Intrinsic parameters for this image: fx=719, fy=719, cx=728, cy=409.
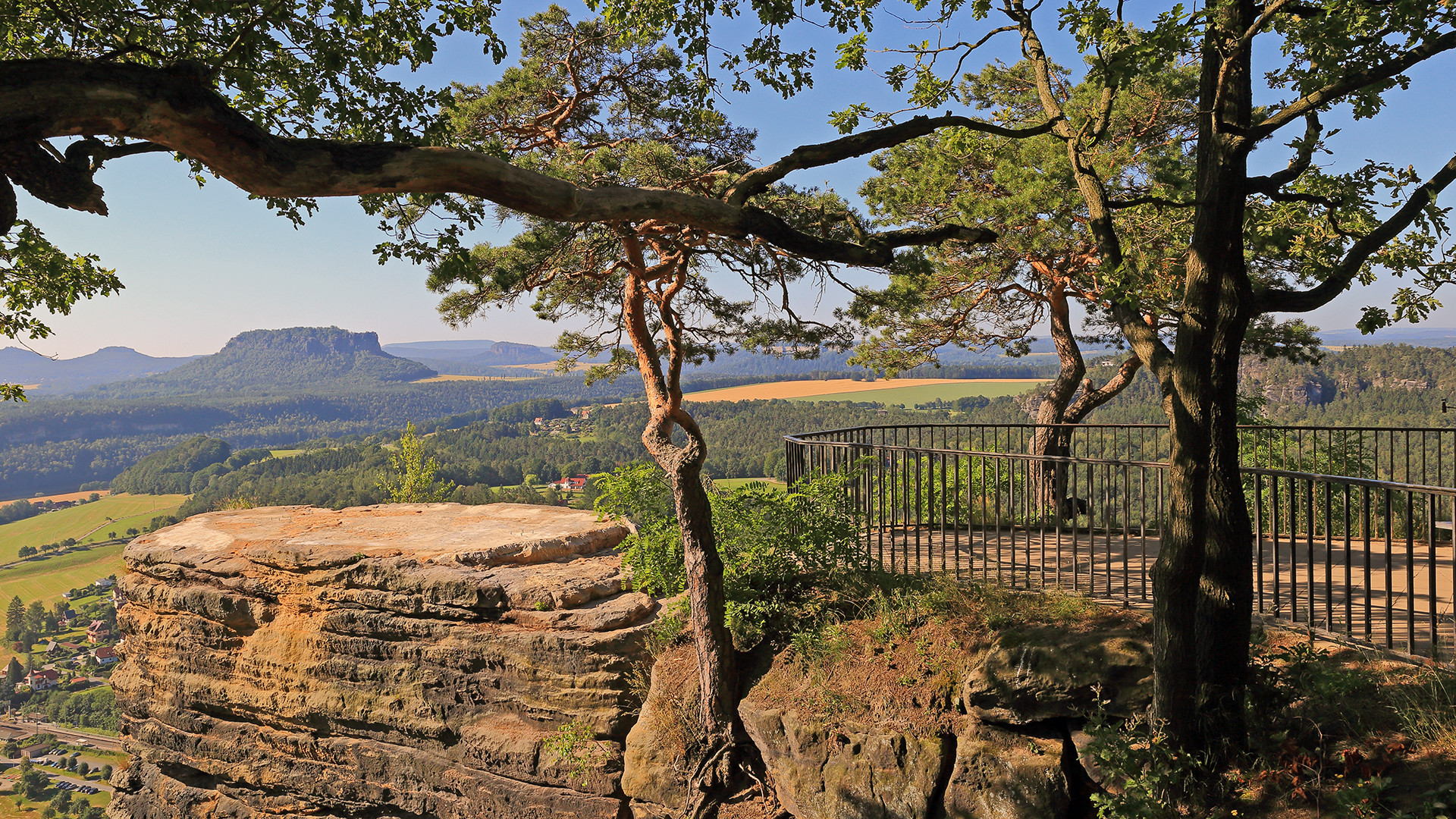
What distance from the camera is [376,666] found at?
943cm

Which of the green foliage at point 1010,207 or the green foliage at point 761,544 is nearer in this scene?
the green foliage at point 761,544

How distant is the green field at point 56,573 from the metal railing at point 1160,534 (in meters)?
96.5

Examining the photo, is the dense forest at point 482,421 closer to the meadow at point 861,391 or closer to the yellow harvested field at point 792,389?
the meadow at point 861,391

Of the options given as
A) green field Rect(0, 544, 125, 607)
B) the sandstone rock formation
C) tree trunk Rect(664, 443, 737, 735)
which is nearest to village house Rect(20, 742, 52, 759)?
green field Rect(0, 544, 125, 607)

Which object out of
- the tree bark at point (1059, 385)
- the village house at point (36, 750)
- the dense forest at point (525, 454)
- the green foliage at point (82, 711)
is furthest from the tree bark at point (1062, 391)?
the village house at point (36, 750)

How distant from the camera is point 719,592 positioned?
6.88m

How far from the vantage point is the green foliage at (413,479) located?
16.3m

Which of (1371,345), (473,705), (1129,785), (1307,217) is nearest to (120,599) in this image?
(473,705)

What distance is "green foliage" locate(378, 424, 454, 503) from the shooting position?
53.5 ft

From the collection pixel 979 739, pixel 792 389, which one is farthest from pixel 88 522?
pixel 979 739

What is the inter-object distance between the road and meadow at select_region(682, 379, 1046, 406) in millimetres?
53210

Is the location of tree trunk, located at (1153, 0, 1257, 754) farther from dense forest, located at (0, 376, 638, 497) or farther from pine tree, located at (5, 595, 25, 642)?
dense forest, located at (0, 376, 638, 497)

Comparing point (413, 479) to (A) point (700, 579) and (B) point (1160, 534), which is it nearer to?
(A) point (700, 579)

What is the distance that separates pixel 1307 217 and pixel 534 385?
186 meters
